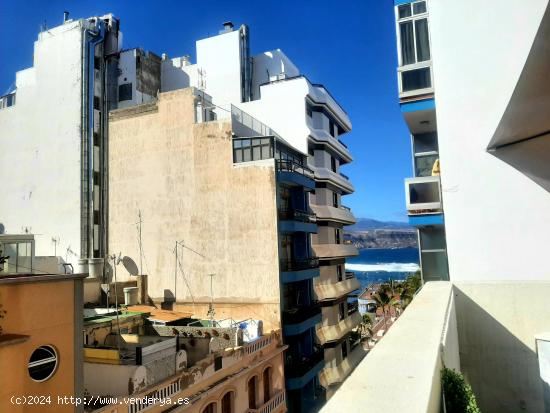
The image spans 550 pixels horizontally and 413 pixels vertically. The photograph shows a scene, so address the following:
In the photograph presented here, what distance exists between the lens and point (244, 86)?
28672 mm

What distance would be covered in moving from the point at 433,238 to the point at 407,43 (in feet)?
15.1

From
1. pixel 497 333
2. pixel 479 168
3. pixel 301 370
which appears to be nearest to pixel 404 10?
pixel 479 168

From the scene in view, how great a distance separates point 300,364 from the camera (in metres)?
21.3

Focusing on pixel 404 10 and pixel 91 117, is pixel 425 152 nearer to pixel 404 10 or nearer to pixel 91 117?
pixel 404 10

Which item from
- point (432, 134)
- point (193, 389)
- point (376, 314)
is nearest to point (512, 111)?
point (432, 134)

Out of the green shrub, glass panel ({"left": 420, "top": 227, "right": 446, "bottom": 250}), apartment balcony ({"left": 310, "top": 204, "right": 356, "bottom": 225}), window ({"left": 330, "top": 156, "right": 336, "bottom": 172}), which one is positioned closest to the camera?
the green shrub

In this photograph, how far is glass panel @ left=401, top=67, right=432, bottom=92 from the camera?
963 centimetres

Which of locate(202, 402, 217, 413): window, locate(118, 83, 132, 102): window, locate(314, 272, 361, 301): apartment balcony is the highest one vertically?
locate(118, 83, 132, 102): window

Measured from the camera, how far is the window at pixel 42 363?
28.6 ft

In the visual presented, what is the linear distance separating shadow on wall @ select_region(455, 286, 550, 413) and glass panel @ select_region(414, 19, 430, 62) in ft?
16.9

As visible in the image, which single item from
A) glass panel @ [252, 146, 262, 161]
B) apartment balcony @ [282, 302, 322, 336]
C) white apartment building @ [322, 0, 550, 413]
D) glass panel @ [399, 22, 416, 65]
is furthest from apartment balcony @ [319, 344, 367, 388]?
glass panel @ [399, 22, 416, 65]

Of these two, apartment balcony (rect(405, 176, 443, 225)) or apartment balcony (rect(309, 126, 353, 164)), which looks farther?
apartment balcony (rect(309, 126, 353, 164))

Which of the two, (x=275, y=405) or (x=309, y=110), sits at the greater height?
(x=309, y=110)

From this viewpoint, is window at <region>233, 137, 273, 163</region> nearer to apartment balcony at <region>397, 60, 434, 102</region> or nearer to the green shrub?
apartment balcony at <region>397, 60, 434, 102</region>
